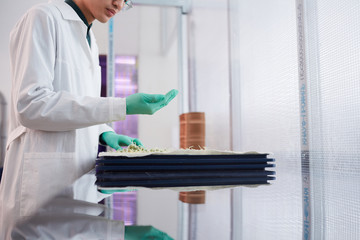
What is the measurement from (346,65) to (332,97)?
0.40 feet

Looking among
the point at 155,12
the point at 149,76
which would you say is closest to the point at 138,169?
the point at 149,76

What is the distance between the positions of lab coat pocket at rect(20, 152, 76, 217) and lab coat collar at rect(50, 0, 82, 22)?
52 centimetres

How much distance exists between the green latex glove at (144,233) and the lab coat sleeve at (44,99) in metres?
0.62

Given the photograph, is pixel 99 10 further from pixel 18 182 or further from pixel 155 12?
pixel 155 12

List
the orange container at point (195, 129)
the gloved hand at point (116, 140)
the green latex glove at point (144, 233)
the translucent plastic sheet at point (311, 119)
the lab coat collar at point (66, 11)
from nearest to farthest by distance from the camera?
the green latex glove at point (144, 233) < the translucent plastic sheet at point (311, 119) < the lab coat collar at point (66, 11) < the gloved hand at point (116, 140) < the orange container at point (195, 129)

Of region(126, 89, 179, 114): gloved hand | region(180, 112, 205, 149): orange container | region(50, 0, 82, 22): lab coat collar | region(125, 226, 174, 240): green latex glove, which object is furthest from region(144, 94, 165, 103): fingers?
region(180, 112, 205, 149): orange container

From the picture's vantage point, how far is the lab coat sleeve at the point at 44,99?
96 cm

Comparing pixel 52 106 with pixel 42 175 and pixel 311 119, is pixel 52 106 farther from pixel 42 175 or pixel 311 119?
pixel 311 119

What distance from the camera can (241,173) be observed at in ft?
2.26

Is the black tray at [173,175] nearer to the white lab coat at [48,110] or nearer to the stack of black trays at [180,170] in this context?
the stack of black trays at [180,170]

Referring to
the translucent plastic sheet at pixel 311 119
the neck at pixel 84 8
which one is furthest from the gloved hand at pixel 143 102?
the neck at pixel 84 8

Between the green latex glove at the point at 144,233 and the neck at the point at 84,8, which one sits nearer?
the green latex glove at the point at 144,233

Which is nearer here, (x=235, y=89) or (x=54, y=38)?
(x=54, y=38)

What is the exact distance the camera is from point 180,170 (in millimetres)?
680
